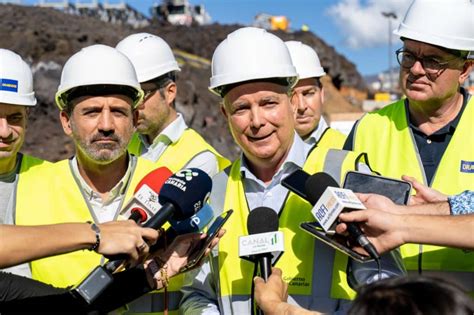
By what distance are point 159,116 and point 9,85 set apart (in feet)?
5.41

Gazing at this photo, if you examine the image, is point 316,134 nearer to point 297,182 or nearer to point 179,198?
point 297,182

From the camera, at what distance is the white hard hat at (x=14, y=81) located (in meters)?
4.10

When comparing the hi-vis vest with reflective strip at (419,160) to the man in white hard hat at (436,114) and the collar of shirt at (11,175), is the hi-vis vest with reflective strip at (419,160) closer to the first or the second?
the man in white hard hat at (436,114)

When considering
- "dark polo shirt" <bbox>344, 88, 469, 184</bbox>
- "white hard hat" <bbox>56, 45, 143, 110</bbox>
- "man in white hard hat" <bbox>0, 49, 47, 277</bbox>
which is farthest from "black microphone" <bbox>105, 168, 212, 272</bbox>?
"dark polo shirt" <bbox>344, 88, 469, 184</bbox>

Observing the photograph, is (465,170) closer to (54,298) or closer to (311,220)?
(311,220)

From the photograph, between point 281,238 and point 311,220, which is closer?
point 281,238

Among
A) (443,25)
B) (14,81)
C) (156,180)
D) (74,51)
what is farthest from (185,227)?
(74,51)

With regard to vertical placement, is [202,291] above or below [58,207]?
below

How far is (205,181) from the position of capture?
3.13 m

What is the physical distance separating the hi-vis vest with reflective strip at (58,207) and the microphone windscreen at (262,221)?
921 millimetres

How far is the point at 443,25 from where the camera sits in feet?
12.4

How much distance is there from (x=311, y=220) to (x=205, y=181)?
23.6 inches

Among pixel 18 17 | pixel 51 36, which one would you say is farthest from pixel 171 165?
pixel 18 17

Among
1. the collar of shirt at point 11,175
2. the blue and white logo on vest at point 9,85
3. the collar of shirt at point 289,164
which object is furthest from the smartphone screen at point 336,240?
the blue and white logo on vest at point 9,85
